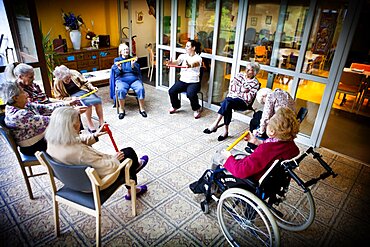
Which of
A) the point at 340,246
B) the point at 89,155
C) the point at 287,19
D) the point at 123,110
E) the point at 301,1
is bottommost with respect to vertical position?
the point at 340,246

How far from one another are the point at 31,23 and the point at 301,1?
10.9 ft

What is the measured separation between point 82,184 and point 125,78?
8.36 ft

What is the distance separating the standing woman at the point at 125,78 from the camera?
3693mm

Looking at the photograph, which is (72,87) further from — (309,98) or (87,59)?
(309,98)

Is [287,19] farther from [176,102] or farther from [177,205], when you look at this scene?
[177,205]

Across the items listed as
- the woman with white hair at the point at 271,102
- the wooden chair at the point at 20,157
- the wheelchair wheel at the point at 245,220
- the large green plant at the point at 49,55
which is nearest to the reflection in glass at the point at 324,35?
the woman with white hair at the point at 271,102

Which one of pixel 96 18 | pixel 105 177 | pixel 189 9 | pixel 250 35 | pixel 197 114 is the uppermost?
pixel 189 9

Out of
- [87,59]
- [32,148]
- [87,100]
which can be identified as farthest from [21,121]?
[87,59]

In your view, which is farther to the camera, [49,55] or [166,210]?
[49,55]

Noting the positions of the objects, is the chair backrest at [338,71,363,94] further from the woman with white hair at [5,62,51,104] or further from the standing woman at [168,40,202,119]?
the woman with white hair at [5,62,51,104]

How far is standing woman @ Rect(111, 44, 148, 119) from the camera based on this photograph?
12.1 feet

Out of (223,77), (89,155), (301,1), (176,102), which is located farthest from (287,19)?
(89,155)

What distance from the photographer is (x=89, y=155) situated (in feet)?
Result: 5.03

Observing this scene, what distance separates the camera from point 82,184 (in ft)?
5.00
